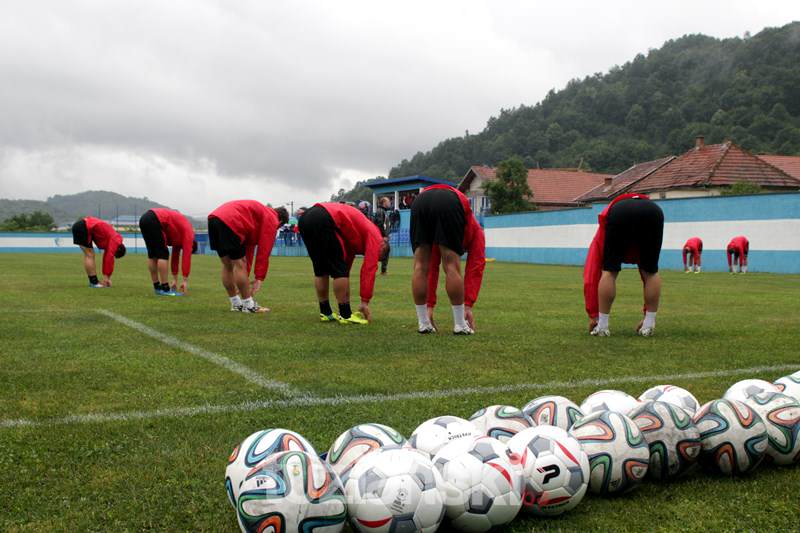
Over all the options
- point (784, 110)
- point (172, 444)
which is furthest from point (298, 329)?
point (784, 110)

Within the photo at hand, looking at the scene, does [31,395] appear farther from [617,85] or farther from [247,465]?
[617,85]

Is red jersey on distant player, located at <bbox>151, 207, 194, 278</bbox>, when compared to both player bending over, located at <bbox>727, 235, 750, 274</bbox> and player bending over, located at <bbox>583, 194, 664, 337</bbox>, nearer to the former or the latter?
player bending over, located at <bbox>583, 194, 664, 337</bbox>

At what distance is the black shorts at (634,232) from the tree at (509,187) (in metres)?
46.1

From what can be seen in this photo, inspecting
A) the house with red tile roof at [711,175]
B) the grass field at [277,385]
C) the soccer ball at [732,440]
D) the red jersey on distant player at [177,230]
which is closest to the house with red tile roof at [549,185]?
the house with red tile roof at [711,175]

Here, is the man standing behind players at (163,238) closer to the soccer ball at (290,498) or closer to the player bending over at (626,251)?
the player bending over at (626,251)

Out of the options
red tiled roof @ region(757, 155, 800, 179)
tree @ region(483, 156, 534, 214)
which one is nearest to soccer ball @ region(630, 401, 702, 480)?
tree @ region(483, 156, 534, 214)

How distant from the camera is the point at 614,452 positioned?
2676mm

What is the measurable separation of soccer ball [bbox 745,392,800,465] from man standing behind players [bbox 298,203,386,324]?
17.5 feet

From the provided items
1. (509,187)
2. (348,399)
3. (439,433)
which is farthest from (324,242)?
(509,187)

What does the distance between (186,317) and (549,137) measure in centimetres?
8430

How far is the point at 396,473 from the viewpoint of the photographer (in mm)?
2332

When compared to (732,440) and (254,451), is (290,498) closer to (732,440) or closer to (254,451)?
(254,451)

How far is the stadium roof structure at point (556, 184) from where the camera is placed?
62.4m

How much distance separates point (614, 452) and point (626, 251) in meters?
4.68
